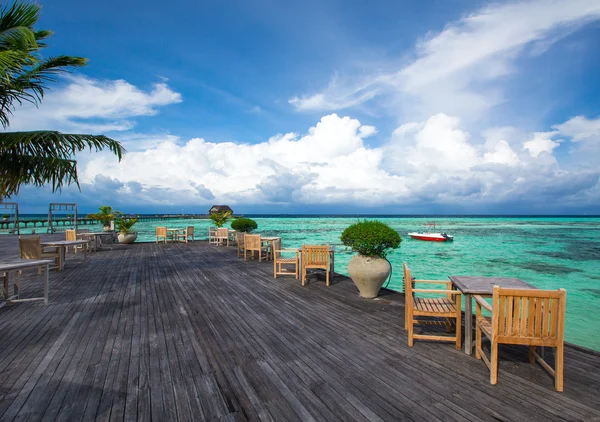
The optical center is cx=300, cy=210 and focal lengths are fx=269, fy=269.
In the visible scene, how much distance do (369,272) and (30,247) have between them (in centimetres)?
697

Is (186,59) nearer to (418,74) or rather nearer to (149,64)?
(149,64)

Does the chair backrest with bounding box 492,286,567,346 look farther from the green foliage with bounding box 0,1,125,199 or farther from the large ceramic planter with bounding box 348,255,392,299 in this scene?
the green foliage with bounding box 0,1,125,199

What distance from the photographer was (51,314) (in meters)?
4.14

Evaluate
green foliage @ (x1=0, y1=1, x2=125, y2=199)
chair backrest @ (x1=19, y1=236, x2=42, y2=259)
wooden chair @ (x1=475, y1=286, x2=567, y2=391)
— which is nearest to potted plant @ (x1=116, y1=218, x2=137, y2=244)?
chair backrest @ (x1=19, y1=236, x2=42, y2=259)

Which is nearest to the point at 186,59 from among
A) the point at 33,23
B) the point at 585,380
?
the point at 33,23

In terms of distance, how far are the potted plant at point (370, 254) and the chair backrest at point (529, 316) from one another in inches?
94.6

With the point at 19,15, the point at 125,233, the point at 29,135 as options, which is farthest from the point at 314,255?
the point at 125,233

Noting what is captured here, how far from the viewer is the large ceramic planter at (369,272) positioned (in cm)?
465

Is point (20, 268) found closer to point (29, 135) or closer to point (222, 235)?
point (29, 135)

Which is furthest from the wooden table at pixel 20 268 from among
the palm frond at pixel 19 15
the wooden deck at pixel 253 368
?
the palm frond at pixel 19 15

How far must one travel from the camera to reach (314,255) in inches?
226

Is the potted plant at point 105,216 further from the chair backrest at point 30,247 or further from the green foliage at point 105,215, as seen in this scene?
the chair backrest at point 30,247

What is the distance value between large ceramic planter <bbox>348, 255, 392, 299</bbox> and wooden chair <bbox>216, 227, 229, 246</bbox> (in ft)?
30.4

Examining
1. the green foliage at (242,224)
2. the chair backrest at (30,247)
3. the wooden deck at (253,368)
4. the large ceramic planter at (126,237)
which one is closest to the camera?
the wooden deck at (253,368)
